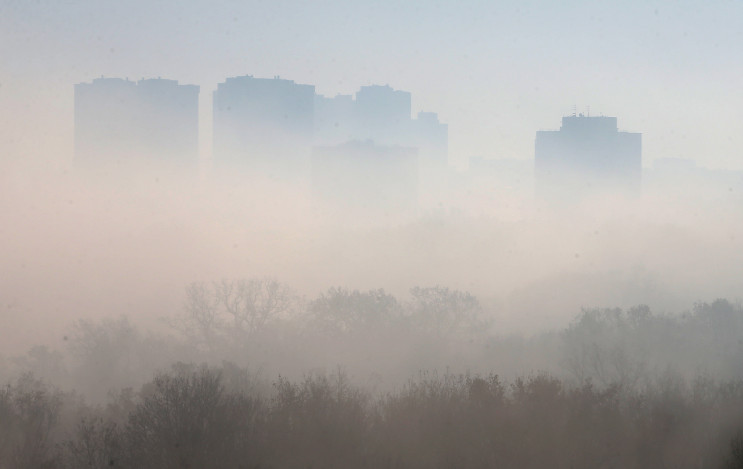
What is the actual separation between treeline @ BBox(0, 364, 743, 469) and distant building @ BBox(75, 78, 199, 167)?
14659 cm

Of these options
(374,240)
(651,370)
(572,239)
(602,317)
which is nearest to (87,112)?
(374,240)

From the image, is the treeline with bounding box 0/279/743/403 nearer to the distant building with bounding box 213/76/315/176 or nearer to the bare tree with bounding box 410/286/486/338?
the bare tree with bounding box 410/286/486/338

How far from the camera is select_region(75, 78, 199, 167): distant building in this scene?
17225 cm

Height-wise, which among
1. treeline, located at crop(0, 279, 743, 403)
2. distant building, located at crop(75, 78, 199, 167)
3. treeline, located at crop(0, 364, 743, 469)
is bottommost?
treeline, located at crop(0, 279, 743, 403)

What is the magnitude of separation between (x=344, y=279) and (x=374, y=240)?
28641 mm

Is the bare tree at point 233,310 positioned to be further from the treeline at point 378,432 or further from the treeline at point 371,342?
the treeline at point 378,432

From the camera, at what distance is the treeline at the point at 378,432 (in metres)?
28.2

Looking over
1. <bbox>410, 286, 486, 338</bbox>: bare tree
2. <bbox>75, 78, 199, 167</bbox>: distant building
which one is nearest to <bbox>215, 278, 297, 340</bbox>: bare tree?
<bbox>410, 286, 486, 338</bbox>: bare tree

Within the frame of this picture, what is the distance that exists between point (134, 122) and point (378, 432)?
155448mm

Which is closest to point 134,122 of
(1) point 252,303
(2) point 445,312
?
(1) point 252,303

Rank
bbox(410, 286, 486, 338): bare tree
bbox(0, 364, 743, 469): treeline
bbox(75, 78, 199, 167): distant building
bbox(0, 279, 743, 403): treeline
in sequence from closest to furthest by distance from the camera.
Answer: bbox(0, 364, 743, 469): treeline < bbox(0, 279, 743, 403): treeline < bbox(410, 286, 486, 338): bare tree < bbox(75, 78, 199, 167): distant building

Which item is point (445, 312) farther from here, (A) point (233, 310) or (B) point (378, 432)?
(B) point (378, 432)

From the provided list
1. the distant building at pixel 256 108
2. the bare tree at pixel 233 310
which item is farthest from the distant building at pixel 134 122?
the bare tree at pixel 233 310

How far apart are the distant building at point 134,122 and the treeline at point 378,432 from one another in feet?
481
